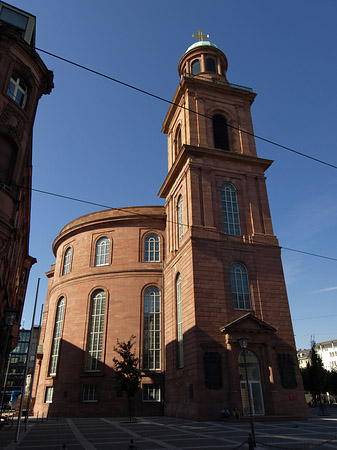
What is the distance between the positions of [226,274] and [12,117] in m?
16.5

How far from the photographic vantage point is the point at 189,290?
23844mm

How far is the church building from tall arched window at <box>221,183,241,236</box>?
0.30ft

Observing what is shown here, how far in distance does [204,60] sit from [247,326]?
27789mm

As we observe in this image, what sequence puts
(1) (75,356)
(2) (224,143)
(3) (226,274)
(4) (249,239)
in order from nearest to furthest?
1. (3) (226,274)
2. (4) (249,239)
3. (1) (75,356)
4. (2) (224,143)

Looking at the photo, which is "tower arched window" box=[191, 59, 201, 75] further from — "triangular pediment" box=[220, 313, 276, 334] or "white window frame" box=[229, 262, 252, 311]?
"triangular pediment" box=[220, 313, 276, 334]

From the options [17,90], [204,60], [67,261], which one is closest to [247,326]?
[17,90]

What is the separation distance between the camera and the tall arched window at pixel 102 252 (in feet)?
107

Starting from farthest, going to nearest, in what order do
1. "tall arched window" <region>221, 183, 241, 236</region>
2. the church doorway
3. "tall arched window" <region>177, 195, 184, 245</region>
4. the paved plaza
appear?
"tall arched window" <region>177, 195, 184, 245</region> < "tall arched window" <region>221, 183, 241, 236</region> < the church doorway < the paved plaza

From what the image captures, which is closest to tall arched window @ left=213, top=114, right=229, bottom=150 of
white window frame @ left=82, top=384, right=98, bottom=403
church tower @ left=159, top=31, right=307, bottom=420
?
church tower @ left=159, top=31, right=307, bottom=420

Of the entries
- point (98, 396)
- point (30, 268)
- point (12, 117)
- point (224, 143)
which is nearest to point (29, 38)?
point (12, 117)

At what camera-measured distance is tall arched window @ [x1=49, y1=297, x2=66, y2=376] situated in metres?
30.6

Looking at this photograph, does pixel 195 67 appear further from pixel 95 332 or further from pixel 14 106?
pixel 95 332

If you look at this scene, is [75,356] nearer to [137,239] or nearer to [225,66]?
[137,239]

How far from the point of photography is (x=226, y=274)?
80.7 feet
